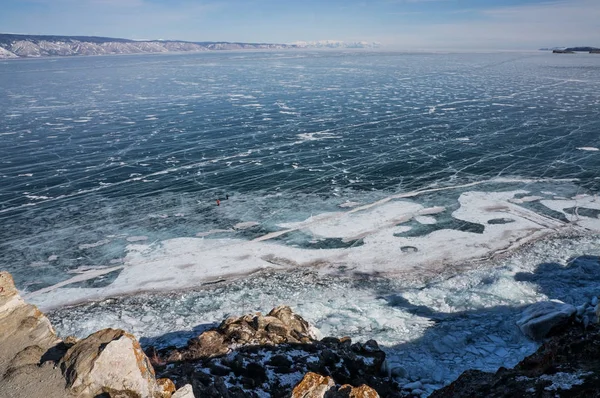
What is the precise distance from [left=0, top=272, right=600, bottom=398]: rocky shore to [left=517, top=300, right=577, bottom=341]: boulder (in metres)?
0.04

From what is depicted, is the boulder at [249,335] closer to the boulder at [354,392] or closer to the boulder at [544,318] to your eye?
the boulder at [354,392]

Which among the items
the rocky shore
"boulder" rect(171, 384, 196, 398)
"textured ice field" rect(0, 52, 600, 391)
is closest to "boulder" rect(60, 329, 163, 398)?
the rocky shore

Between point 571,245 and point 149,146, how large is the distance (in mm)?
36048

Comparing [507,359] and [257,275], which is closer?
[507,359]

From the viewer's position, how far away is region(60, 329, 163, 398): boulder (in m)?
8.44

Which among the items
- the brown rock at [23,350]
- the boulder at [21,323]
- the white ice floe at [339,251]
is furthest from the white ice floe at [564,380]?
the boulder at [21,323]

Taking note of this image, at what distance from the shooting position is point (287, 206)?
28.4 m

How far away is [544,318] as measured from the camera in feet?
52.2

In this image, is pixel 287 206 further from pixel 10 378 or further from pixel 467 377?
pixel 10 378

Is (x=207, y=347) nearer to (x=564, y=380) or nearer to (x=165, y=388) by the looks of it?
(x=165, y=388)

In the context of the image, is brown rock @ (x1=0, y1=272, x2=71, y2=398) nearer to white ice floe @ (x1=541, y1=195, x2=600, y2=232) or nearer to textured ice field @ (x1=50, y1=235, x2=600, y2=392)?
textured ice field @ (x1=50, y1=235, x2=600, y2=392)

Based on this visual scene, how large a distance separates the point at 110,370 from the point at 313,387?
13.6ft

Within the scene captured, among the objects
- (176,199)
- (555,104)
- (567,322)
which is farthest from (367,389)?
(555,104)

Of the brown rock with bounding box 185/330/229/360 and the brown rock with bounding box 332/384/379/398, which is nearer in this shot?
the brown rock with bounding box 332/384/379/398
